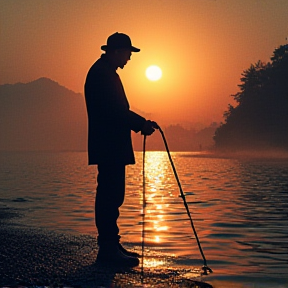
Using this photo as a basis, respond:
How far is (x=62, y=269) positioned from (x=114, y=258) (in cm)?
79

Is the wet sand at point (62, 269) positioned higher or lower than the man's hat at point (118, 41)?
lower

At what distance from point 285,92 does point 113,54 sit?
291 feet

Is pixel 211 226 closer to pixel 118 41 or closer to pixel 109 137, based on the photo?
pixel 109 137

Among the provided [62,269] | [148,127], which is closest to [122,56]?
[148,127]

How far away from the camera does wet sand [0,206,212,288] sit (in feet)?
18.7

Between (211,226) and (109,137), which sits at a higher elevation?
(109,137)

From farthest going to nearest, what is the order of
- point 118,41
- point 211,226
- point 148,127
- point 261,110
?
point 261,110, point 211,226, point 118,41, point 148,127

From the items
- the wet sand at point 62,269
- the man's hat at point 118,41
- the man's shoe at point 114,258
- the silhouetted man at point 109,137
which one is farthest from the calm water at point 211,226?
the man's hat at point 118,41

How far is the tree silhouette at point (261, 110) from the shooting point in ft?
304

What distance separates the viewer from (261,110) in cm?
9744

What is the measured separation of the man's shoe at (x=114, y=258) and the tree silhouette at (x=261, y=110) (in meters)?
87.1

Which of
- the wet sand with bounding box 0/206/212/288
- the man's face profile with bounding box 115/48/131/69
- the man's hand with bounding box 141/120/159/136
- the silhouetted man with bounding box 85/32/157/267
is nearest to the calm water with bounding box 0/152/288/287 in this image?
the wet sand with bounding box 0/206/212/288

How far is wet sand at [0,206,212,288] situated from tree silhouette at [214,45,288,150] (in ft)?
283

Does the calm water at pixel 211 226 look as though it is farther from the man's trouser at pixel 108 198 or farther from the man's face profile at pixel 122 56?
the man's face profile at pixel 122 56
